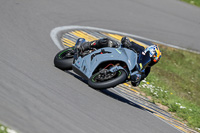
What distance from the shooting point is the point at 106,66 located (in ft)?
28.0

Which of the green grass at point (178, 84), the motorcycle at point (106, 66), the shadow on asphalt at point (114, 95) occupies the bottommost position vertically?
the green grass at point (178, 84)

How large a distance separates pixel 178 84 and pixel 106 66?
4597 millimetres

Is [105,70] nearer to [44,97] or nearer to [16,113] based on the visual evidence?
[44,97]

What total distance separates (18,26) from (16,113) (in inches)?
255

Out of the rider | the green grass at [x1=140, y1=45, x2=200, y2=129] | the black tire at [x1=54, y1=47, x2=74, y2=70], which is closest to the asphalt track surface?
the black tire at [x1=54, y1=47, x2=74, y2=70]

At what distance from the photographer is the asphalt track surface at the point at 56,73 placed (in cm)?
595

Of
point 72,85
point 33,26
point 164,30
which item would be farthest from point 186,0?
point 72,85

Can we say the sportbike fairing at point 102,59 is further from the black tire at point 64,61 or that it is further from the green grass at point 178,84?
the green grass at point 178,84

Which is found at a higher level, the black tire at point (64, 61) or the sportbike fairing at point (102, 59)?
the sportbike fairing at point (102, 59)

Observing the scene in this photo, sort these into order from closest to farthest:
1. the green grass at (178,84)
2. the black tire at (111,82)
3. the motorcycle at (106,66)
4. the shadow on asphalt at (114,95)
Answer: the black tire at (111,82), the motorcycle at (106,66), the shadow on asphalt at (114,95), the green grass at (178,84)

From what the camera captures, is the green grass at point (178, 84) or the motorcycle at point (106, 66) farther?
the green grass at point (178, 84)

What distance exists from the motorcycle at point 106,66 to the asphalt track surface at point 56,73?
0.28 metres

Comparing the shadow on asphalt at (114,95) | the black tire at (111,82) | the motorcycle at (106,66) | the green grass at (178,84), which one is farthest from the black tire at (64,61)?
the green grass at (178,84)

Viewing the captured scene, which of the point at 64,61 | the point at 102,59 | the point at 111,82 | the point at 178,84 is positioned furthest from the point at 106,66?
the point at 178,84
